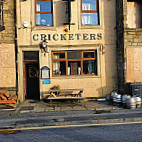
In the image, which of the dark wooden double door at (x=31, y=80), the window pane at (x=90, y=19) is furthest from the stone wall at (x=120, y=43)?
the dark wooden double door at (x=31, y=80)

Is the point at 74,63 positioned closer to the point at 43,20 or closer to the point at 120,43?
the point at 120,43

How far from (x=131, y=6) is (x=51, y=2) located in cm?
457

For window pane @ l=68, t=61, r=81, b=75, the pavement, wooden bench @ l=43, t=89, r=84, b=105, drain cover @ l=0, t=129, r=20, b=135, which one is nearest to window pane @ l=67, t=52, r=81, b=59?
window pane @ l=68, t=61, r=81, b=75

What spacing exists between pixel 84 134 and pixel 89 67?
585 centimetres

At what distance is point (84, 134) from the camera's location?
497 centimetres

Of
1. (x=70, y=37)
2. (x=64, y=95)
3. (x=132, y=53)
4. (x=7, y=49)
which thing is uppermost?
(x=70, y=37)

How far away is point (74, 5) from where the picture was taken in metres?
10.2

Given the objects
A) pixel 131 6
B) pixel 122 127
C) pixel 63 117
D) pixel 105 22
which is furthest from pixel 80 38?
pixel 122 127

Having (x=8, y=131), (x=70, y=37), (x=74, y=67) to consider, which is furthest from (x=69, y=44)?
(x=8, y=131)

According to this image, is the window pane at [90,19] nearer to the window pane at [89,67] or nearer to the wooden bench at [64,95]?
the window pane at [89,67]

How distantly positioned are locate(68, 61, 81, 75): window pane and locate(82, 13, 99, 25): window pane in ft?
7.73

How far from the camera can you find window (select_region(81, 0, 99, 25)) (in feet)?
33.9

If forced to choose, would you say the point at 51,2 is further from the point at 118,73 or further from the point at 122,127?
the point at 122,127

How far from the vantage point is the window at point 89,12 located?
33.9 ft
